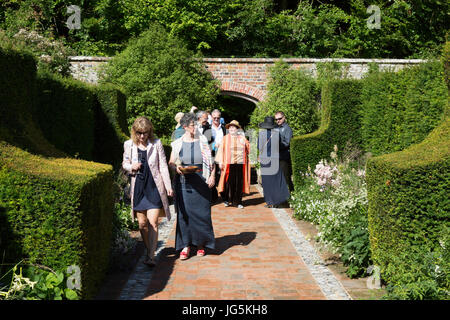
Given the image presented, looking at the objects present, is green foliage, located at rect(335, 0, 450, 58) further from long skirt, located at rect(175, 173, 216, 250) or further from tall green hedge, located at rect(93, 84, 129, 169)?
long skirt, located at rect(175, 173, 216, 250)

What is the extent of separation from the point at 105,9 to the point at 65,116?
17682mm

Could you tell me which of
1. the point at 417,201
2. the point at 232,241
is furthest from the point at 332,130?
the point at 417,201

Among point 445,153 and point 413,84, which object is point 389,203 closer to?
point 445,153

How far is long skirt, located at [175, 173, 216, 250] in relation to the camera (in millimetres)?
6625

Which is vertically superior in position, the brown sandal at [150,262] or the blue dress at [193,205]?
the blue dress at [193,205]

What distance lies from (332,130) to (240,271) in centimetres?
605

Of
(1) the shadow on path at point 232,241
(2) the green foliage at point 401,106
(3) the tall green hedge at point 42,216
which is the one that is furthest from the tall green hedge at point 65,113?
(2) the green foliage at point 401,106

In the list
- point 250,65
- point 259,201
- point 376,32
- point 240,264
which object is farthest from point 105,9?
point 240,264

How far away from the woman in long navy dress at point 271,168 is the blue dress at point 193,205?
149 inches

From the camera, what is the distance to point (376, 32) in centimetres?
2527

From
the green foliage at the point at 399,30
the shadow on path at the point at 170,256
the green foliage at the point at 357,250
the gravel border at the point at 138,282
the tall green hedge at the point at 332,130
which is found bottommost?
the gravel border at the point at 138,282

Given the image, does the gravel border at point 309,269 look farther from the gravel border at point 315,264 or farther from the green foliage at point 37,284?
the green foliage at point 37,284

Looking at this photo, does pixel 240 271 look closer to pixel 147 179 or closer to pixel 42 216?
pixel 147 179

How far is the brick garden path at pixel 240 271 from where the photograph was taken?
16.4ft
